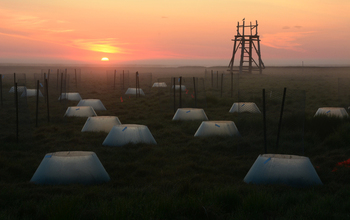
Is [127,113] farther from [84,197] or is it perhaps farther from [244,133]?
[84,197]

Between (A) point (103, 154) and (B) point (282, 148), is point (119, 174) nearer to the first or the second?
(A) point (103, 154)

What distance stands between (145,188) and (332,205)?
279 centimetres

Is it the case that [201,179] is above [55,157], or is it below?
below

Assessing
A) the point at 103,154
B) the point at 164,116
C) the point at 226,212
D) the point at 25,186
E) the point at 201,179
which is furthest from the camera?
the point at 164,116

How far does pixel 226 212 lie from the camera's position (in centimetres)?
523

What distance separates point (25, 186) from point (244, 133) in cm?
653

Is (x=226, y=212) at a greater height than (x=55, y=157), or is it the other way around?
(x=55, y=157)

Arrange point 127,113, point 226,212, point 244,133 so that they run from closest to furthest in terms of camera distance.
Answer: point 226,212, point 244,133, point 127,113

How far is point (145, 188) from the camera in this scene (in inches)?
243

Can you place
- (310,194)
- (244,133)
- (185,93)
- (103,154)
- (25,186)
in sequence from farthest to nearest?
(185,93) → (244,133) → (103,154) → (25,186) → (310,194)

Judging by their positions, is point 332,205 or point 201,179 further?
point 201,179

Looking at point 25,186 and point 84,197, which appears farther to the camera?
point 25,186

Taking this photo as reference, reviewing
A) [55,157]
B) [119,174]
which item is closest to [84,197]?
[55,157]

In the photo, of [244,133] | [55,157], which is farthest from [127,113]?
[55,157]
